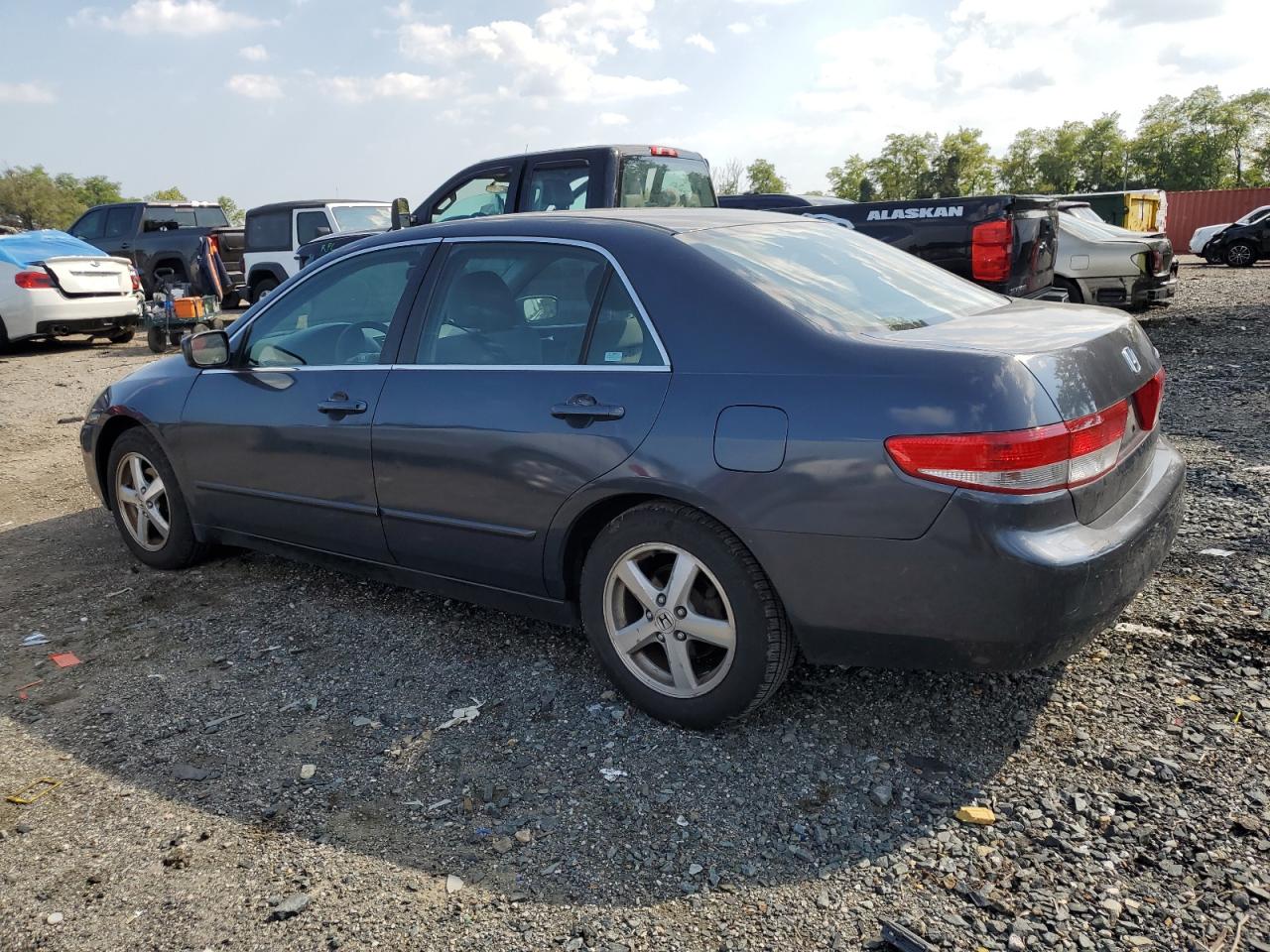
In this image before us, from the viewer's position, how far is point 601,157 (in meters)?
8.09

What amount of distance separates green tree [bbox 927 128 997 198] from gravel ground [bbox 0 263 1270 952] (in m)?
74.3

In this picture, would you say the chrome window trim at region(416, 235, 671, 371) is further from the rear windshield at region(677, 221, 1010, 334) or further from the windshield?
the windshield

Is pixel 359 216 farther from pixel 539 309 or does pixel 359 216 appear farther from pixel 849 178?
pixel 849 178

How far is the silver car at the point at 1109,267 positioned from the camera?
1156cm

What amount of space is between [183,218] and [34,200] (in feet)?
216

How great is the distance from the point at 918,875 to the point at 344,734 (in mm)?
1844

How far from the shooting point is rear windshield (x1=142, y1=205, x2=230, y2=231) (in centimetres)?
1727

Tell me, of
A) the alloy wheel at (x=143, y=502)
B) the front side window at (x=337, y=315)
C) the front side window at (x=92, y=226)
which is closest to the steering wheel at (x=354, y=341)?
the front side window at (x=337, y=315)

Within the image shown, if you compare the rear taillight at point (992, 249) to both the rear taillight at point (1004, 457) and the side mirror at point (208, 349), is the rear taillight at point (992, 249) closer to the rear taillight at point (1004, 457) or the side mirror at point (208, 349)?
the rear taillight at point (1004, 457)

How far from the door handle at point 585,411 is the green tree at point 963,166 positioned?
244 feet

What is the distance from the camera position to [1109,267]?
11578 millimetres

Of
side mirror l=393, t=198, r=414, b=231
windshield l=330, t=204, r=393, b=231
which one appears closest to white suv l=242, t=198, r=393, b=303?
windshield l=330, t=204, r=393, b=231

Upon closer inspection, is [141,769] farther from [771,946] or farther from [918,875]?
[918,875]

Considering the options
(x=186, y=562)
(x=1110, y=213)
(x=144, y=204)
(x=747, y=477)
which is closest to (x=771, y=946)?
(x=747, y=477)
